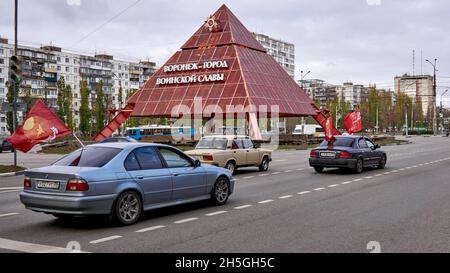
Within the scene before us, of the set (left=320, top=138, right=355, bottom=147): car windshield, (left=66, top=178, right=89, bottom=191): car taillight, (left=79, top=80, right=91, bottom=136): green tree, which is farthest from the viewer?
(left=79, top=80, right=91, bottom=136): green tree

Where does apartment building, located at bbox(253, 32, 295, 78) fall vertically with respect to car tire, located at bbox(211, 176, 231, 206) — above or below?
above

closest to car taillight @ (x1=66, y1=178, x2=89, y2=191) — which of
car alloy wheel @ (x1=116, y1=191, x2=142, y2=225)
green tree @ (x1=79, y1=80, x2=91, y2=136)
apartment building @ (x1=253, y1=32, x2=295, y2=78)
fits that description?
car alloy wheel @ (x1=116, y1=191, x2=142, y2=225)

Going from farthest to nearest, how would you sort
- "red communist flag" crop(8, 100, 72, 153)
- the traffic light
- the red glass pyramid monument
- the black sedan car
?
the red glass pyramid monument
the traffic light
the black sedan car
"red communist flag" crop(8, 100, 72, 153)

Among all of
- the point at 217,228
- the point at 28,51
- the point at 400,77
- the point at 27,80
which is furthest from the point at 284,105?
the point at 400,77

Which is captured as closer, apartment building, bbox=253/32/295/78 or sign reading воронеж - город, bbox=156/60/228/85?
sign reading воронеж - город, bbox=156/60/228/85

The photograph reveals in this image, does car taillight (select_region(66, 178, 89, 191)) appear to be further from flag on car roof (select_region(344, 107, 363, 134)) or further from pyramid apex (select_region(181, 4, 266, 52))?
pyramid apex (select_region(181, 4, 266, 52))

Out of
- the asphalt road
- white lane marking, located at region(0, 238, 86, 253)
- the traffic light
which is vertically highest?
the traffic light

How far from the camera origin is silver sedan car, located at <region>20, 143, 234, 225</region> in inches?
328

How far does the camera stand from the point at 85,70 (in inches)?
4643

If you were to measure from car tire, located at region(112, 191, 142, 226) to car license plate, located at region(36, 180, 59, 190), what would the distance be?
1.03 m

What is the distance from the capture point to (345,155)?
1888cm

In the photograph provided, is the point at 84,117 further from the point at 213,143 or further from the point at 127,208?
the point at 127,208

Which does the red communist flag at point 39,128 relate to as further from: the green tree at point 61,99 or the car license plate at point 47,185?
the green tree at point 61,99

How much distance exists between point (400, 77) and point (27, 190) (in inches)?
7955
